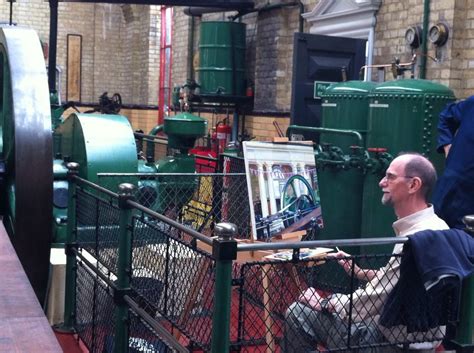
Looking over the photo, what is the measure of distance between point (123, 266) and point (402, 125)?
9.17 feet

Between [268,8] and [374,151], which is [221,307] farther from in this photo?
[268,8]

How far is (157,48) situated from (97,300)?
13.4 meters

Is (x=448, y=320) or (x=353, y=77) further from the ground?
(x=353, y=77)

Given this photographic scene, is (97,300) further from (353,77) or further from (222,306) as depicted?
(353,77)

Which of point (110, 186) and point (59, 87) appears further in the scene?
point (59, 87)

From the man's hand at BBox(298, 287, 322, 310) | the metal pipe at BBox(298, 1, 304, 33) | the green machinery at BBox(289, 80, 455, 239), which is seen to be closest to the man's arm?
the green machinery at BBox(289, 80, 455, 239)

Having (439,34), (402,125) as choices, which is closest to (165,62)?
(439,34)

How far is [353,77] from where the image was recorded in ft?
25.9

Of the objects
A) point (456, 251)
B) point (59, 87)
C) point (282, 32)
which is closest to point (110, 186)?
point (456, 251)

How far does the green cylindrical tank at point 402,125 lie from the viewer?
208 inches

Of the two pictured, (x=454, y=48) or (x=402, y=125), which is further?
(x=454, y=48)

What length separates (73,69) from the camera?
62.5ft

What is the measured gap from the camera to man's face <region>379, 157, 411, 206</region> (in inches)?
115

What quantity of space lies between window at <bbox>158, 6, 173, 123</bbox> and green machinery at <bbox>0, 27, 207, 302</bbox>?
10253 mm
